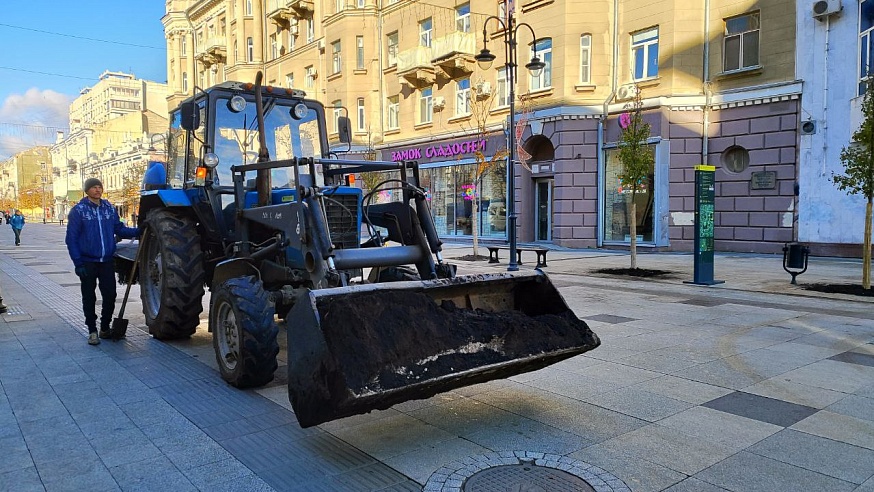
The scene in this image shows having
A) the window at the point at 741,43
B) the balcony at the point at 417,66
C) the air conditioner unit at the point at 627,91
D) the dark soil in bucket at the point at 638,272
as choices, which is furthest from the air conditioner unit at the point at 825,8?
the balcony at the point at 417,66

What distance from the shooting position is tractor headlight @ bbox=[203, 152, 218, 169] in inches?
273

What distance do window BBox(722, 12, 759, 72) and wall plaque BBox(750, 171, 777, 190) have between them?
345cm

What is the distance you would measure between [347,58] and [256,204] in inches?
1070

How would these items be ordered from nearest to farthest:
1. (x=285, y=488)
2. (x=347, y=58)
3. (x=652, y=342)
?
(x=285, y=488) < (x=652, y=342) < (x=347, y=58)

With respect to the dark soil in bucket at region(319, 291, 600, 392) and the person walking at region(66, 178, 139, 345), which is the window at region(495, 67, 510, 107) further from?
the dark soil in bucket at region(319, 291, 600, 392)

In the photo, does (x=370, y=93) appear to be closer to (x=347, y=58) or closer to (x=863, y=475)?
(x=347, y=58)

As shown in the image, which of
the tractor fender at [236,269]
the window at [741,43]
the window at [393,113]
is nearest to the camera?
the tractor fender at [236,269]

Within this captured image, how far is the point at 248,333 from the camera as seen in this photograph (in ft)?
17.0

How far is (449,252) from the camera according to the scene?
22.4 m

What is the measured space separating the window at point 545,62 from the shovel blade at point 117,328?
61.0 ft

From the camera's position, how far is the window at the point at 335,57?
109ft

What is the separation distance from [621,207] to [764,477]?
19.4 metres

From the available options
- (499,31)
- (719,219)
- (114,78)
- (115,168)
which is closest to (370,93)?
(499,31)

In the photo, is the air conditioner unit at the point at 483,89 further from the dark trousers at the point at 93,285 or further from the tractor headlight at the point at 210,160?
the dark trousers at the point at 93,285
